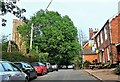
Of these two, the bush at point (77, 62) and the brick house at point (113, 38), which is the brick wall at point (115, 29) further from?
the bush at point (77, 62)

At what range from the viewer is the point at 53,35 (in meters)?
62.7

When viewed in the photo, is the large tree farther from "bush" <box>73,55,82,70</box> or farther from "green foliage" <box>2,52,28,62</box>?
"green foliage" <box>2,52,28,62</box>

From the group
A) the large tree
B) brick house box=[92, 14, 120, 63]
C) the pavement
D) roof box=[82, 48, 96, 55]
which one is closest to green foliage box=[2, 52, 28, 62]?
the pavement

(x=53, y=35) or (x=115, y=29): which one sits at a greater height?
(x=53, y=35)

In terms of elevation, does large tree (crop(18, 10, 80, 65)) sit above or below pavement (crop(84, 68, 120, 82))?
above

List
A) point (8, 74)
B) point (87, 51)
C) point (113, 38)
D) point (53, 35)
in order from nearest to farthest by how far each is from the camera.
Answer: point (8, 74) < point (113, 38) < point (53, 35) < point (87, 51)

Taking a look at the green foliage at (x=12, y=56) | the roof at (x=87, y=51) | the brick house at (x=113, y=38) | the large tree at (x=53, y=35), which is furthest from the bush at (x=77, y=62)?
the green foliage at (x=12, y=56)

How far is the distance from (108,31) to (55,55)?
26.2 m

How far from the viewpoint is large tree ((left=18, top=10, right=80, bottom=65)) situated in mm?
62750

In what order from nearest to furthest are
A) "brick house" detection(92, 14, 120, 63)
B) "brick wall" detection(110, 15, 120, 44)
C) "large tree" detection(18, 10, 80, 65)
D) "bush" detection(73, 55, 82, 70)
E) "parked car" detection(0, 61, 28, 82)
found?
"parked car" detection(0, 61, 28, 82) < "brick house" detection(92, 14, 120, 63) < "brick wall" detection(110, 15, 120, 44) < "large tree" detection(18, 10, 80, 65) < "bush" detection(73, 55, 82, 70)

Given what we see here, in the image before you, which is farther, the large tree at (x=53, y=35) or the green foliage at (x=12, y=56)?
the large tree at (x=53, y=35)

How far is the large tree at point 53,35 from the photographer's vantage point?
6275 centimetres

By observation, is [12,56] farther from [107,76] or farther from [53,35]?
[53,35]

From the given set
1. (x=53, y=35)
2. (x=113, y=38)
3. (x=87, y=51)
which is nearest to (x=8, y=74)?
(x=113, y=38)
